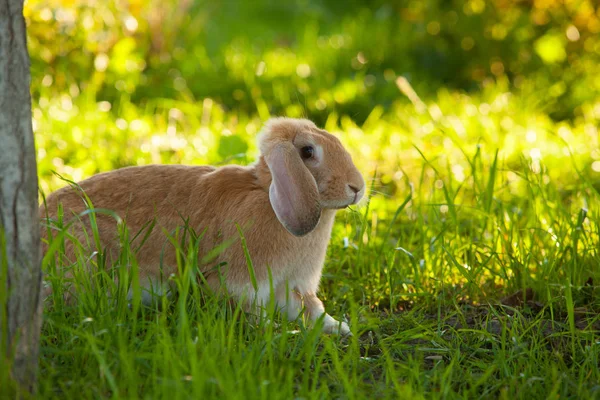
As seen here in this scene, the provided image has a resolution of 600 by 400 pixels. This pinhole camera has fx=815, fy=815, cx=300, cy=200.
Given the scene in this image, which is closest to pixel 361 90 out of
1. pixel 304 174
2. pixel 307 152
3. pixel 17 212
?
pixel 307 152

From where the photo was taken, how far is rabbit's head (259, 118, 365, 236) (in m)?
2.59

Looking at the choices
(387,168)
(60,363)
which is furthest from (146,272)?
(387,168)

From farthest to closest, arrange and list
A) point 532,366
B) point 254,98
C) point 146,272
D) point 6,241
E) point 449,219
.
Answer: point 254,98 → point 449,219 → point 146,272 → point 532,366 → point 6,241

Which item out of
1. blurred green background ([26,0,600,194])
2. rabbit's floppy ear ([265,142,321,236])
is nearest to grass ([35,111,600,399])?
rabbit's floppy ear ([265,142,321,236])

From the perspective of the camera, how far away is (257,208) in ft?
9.13

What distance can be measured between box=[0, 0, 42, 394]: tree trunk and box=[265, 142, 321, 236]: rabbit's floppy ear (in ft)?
2.62

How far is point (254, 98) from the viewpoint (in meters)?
5.67

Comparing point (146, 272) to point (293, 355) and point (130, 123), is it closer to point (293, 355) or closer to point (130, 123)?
point (293, 355)

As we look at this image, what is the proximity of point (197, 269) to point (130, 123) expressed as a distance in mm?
2435

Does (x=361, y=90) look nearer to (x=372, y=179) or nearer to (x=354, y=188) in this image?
(x=372, y=179)

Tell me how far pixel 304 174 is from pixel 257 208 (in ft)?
0.85

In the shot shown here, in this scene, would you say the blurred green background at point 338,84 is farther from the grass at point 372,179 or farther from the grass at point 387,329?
the grass at point 387,329

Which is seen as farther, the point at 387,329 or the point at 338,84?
the point at 338,84

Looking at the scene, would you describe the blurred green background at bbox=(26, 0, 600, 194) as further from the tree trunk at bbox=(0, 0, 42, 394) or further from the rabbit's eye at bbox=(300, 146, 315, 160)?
the tree trunk at bbox=(0, 0, 42, 394)
